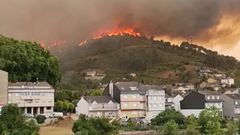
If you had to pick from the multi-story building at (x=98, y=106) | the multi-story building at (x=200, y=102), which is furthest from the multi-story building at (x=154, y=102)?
the multi-story building at (x=200, y=102)

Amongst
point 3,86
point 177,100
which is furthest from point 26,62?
point 177,100

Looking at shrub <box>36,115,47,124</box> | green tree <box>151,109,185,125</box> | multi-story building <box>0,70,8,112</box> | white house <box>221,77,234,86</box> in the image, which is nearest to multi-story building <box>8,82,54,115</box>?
multi-story building <box>0,70,8,112</box>

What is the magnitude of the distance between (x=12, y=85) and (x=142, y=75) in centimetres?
8089

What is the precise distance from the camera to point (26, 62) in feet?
210

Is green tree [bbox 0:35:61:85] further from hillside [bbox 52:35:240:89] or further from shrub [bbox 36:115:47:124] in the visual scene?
hillside [bbox 52:35:240:89]

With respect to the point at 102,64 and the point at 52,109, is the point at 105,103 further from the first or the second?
the point at 102,64

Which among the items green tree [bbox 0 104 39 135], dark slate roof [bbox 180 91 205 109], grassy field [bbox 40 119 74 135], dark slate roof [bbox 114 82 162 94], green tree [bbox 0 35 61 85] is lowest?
grassy field [bbox 40 119 74 135]

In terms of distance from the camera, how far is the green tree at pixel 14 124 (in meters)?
33.4

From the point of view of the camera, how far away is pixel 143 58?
6599 inches

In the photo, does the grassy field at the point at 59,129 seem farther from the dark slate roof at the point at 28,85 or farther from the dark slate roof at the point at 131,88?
Result: the dark slate roof at the point at 131,88

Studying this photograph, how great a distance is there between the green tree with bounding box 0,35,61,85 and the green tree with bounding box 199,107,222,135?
26.9 meters

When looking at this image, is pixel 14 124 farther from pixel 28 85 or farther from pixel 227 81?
pixel 227 81

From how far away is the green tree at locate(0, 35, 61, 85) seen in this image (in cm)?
6306

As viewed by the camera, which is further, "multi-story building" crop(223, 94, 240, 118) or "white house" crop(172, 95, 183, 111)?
"white house" crop(172, 95, 183, 111)
